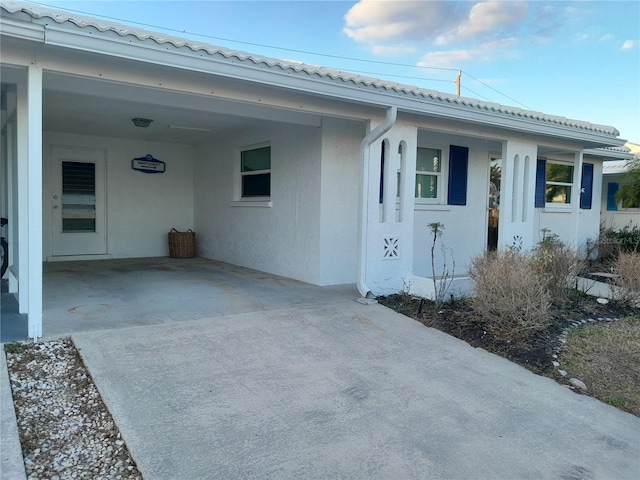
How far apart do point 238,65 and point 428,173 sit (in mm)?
5204

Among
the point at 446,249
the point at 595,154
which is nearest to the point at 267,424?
the point at 446,249

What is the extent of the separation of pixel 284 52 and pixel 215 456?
20.9 m

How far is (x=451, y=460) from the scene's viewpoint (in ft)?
9.32

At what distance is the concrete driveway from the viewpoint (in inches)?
109

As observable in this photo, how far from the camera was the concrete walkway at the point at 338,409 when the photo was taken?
2.77 meters

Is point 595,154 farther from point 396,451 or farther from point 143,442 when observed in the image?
point 143,442

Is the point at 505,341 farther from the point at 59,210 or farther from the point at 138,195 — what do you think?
the point at 59,210

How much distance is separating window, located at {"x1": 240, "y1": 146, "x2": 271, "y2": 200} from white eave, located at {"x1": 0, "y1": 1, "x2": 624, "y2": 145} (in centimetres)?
332

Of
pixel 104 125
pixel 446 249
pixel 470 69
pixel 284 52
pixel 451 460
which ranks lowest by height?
pixel 451 460

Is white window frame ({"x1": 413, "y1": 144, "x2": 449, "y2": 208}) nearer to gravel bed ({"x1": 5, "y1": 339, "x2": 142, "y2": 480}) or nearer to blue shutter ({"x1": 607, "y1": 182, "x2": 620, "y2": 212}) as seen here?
gravel bed ({"x1": 5, "y1": 339, "x2": 142, "y2": 480})

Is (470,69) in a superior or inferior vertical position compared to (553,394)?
superior

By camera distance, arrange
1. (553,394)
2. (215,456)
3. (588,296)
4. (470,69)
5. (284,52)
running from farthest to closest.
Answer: (470,69)
(284,52)
(588,296)
(553,394)
(215,456)

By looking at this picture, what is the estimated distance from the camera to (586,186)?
12.4 meters

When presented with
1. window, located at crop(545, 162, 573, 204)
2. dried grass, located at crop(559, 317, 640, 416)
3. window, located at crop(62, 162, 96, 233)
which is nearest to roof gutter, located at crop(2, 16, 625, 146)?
window, located at crop(545, 162, 573, 204)
